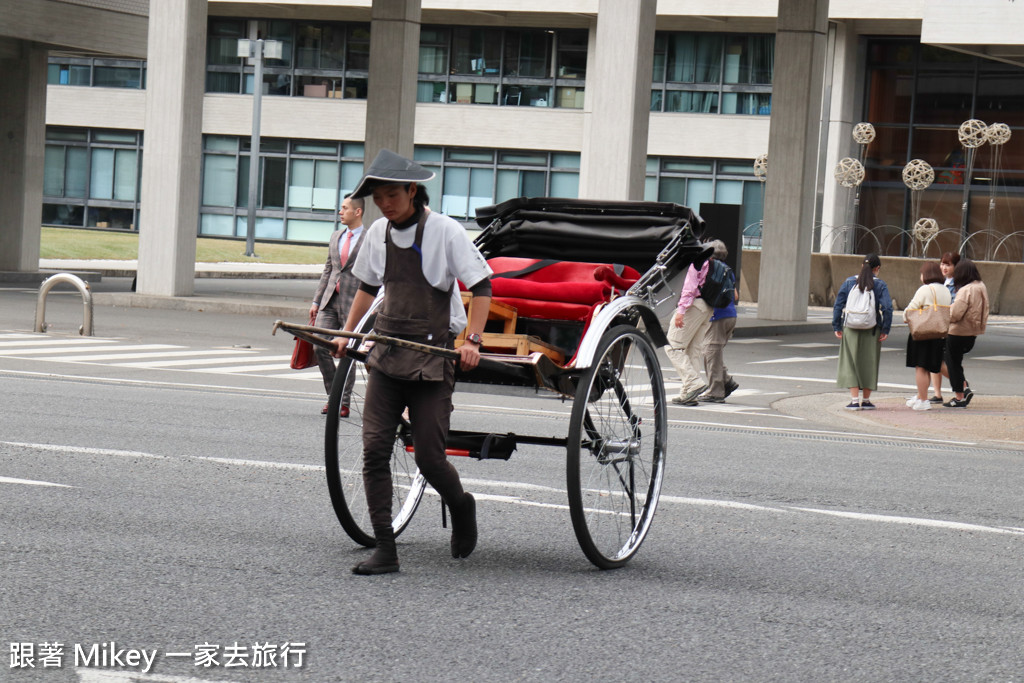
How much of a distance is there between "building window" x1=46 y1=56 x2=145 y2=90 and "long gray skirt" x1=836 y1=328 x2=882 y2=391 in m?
45.6

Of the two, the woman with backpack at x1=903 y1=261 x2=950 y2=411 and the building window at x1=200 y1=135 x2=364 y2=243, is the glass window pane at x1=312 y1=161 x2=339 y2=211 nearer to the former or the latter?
the building window at x1=200 y1=135 x2=364 y2=243

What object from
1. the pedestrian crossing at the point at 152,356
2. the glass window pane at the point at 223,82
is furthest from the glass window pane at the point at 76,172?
the pedestrian crossing at the point at 152,356

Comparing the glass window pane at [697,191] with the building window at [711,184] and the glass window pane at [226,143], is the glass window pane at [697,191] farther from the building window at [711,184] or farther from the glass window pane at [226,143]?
the glass window pane at [226,143]

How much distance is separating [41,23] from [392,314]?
26.8m

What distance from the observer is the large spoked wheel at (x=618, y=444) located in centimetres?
662

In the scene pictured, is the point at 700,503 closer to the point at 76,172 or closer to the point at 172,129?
the point at 172,129

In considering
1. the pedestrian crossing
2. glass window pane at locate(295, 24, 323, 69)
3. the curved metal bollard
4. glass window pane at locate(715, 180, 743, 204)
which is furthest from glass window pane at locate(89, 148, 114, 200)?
the pedestrian crossing

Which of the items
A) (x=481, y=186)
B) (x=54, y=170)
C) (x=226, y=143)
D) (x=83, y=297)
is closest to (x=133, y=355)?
(x=83, y=297)

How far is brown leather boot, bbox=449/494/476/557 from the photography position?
6.70m

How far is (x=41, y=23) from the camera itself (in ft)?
101

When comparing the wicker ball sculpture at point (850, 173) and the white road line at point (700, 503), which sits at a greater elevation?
the wicker ball sculpture at point (850, 173)

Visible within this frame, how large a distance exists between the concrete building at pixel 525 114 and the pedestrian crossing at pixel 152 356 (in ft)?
48.6

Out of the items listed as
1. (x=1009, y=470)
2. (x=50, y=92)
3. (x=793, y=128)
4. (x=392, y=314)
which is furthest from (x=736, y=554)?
(x=50, y=92)

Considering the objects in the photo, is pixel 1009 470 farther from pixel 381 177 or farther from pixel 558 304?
pixel 381 177
